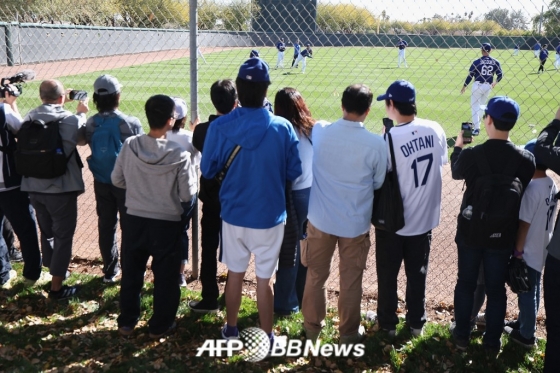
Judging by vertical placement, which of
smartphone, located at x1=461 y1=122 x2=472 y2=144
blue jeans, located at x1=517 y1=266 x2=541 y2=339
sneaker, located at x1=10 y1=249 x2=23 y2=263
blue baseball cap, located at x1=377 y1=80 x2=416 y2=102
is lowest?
sneaker, located at x1=10 y1=249 x2=23 y2=263

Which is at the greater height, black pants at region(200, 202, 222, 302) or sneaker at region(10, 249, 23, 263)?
black pants at region(200, 202, 222, 302)

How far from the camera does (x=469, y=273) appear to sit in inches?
159

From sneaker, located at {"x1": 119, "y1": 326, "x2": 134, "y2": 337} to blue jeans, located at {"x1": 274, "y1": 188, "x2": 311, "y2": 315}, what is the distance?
1.16 meters

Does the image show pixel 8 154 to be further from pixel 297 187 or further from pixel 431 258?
pixel 431 258

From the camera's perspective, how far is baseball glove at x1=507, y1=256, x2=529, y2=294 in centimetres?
389

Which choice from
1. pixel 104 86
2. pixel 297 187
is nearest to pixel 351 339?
pixel 297 187

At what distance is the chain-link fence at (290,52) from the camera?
A: 5965 millimetres

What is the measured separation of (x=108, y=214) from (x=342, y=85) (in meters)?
17.5

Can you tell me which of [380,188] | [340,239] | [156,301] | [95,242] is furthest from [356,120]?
[95,242]

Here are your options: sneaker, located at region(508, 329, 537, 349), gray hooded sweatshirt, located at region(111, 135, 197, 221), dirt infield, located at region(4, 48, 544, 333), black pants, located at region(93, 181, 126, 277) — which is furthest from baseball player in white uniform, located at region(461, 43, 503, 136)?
gray hooded sweatshirt, located at region(111, 135, 197, 221)

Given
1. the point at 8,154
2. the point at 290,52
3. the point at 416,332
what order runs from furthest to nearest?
the point at 290,52 → the point at 8,154 → the point at 416,332

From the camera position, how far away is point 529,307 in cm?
417

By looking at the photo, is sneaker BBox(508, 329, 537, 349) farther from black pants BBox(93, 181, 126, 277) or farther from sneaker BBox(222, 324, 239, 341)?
black pants BBox(93, 181, 126, 277)

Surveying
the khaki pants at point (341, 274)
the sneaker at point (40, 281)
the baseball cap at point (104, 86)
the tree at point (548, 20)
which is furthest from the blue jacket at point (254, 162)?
the tree at point (548, 20)
